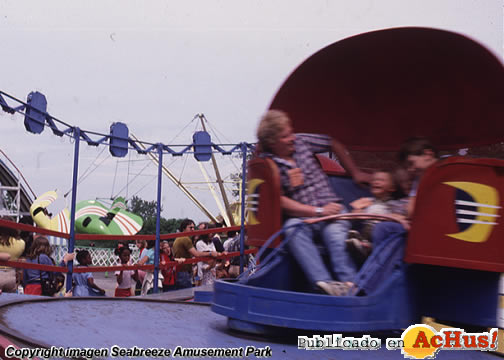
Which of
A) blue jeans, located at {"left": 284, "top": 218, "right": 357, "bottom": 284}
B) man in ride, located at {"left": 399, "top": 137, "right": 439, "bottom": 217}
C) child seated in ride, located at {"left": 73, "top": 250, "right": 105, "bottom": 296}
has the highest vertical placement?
man in ride, located at {"left": 399, "top": 137, "right": 439, "bottom": 217}

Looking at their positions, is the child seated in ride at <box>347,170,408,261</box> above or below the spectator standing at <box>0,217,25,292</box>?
above

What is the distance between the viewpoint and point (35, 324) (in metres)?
3.10

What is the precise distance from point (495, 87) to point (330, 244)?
1.42m

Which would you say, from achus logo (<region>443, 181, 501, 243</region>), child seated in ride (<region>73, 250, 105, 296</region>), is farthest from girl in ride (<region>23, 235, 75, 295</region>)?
achus logo (<region>443, 181, 501, 243</region>)

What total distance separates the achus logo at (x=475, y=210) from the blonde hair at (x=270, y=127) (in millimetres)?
1034

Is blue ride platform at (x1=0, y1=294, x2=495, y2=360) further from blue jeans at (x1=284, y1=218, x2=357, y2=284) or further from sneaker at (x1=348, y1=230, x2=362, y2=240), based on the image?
sneaker at (x1=348, y1=230, x2=362, y2=240)

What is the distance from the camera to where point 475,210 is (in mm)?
2846

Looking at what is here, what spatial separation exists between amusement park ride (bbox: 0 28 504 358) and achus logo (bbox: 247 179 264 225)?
13mm

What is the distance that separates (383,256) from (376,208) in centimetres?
61

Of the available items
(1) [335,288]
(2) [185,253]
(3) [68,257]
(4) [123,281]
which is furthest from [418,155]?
(2) [185,253]

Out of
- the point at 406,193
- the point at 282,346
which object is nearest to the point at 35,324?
the point at 282,346

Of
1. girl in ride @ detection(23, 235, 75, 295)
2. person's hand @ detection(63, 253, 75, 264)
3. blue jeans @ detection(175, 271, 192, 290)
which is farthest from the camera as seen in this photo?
blue jeans @ detection(175, 271, 192, 290)

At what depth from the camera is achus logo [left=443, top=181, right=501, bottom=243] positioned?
9.24ft

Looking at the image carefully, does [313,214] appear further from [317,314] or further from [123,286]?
[123,286]
